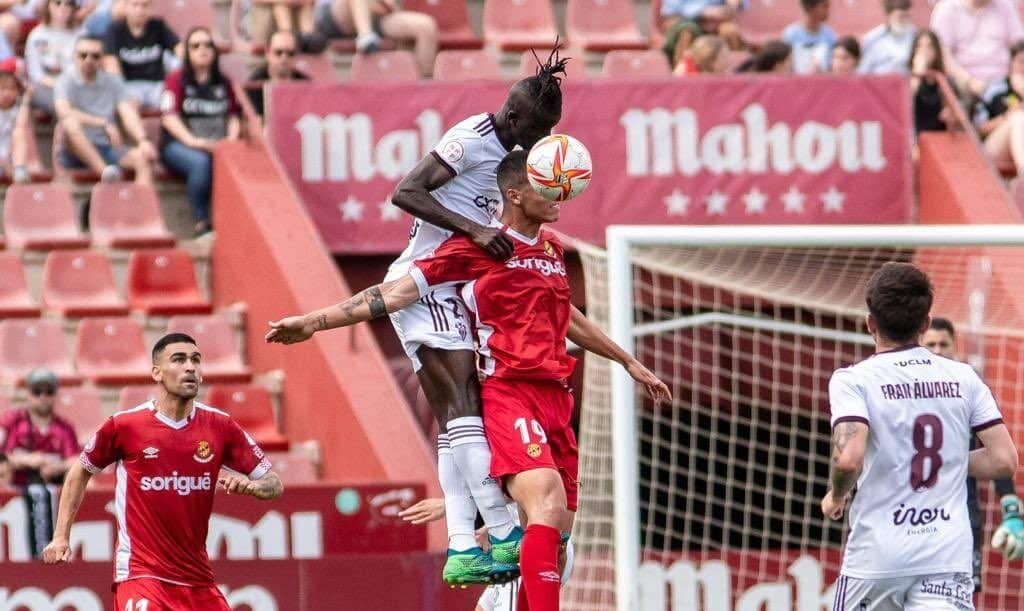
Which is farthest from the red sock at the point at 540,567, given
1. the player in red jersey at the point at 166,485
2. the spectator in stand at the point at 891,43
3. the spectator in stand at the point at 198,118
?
the spectator in stand at the point at 891,43

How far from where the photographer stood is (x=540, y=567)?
24.5ft

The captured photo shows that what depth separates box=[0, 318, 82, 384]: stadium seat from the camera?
13.0 m

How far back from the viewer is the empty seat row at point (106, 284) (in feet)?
44.1

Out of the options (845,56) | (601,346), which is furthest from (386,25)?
(601,346)

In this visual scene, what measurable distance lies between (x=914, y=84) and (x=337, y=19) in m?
4.37

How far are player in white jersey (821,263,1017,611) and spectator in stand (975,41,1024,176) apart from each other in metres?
8.18

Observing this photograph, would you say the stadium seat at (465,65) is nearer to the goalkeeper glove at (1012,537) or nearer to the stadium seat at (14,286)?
the stadium seat at (14,286)

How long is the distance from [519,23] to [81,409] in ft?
17.6

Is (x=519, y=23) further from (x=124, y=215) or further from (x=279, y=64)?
(x=124, y=215)

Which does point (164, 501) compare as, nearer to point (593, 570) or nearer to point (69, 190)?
point (593, 570)

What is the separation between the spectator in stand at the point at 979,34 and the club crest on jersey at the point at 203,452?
343 inches

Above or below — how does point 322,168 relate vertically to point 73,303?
above

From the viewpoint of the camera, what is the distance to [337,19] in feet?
50.0

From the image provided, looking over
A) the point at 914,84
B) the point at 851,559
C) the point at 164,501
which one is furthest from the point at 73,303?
the point at 851,559
